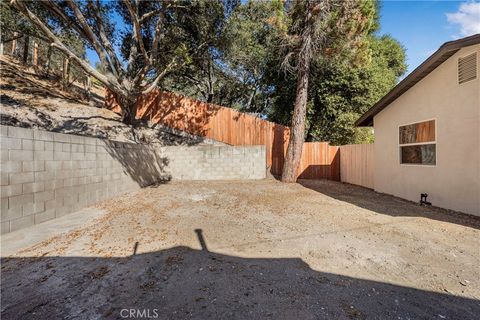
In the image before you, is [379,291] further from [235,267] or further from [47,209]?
[47,209]

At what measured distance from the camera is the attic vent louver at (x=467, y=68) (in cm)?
496

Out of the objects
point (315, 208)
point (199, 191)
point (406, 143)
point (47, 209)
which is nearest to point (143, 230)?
point (47, 209)

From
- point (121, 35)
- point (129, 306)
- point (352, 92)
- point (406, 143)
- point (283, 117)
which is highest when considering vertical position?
point (121, 35)

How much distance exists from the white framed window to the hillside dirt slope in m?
8.27

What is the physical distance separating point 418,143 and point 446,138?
2.99 ft

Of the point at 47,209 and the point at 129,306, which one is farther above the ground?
the point at 47,209

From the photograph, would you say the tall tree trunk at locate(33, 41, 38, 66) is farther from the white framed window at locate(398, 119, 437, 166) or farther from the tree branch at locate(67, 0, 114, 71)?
the white framed window at locate(398, 119, 437, 166)

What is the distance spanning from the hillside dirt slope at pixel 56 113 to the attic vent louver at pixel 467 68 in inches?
370

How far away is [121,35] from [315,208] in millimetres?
12659

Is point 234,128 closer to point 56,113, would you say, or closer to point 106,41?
point 106,41

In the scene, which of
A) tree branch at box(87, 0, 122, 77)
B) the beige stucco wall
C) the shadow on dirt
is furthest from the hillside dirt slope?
the beige stucco wall

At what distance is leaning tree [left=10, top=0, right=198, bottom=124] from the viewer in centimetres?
866

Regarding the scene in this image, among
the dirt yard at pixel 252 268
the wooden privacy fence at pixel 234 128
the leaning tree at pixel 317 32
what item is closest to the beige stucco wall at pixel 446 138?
the dirt yard at pixel 252 268

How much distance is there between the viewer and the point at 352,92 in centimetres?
1285
